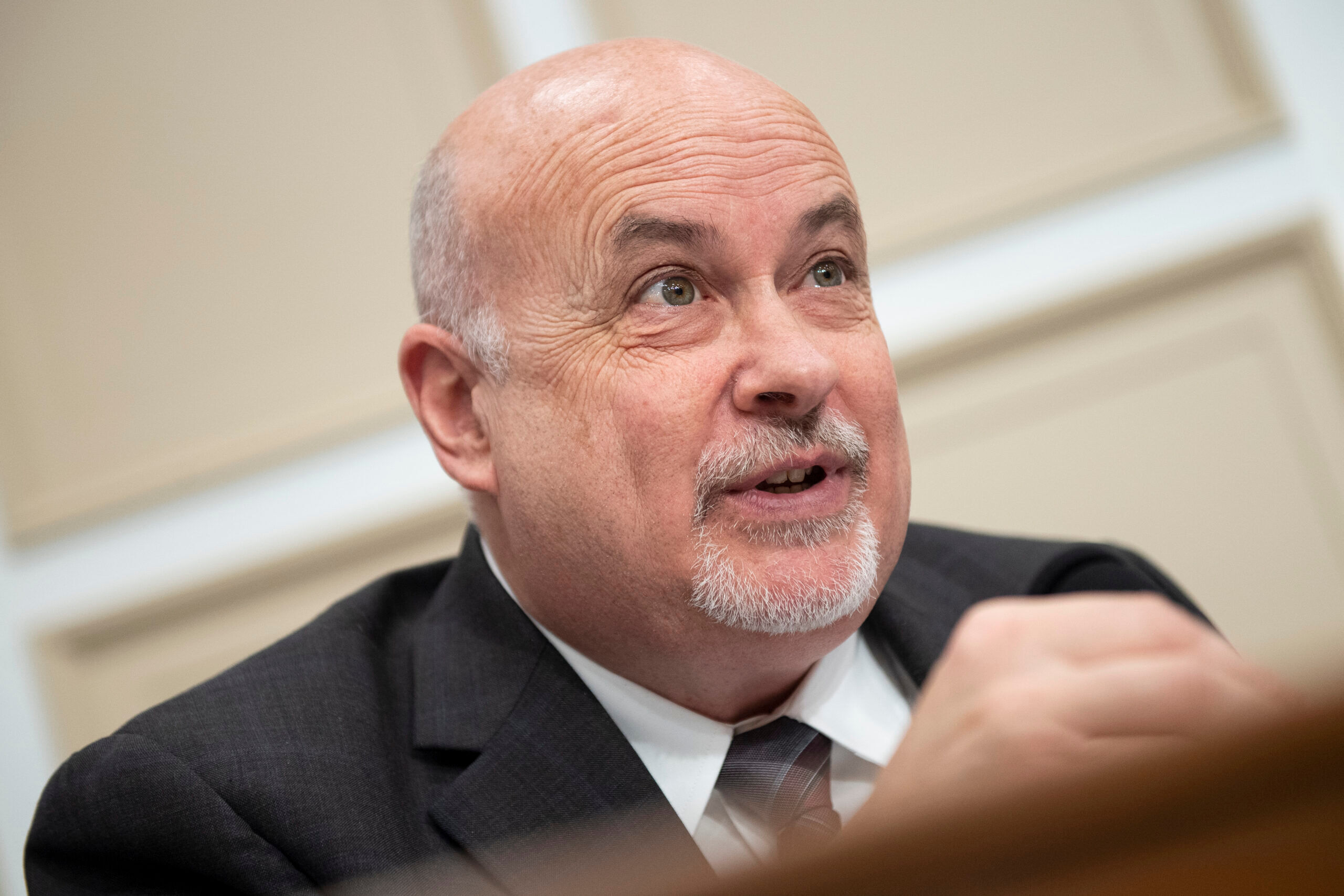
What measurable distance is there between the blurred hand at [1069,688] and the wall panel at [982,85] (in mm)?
1616

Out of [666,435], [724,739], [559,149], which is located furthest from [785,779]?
[559,149]

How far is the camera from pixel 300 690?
1242 mm

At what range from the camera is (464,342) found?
1299 mm

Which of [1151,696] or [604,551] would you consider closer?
[1151,696]

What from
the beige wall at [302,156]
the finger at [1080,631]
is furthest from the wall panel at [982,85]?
the finger at [1080,631]

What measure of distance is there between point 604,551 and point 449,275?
0.44 meters

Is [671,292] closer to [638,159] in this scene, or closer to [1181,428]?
[638,159]

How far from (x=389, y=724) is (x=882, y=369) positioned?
2.54ft

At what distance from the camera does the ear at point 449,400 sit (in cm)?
130

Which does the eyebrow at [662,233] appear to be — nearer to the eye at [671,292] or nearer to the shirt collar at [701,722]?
the eye at [671,292]

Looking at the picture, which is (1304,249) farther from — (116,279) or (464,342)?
(116,279)

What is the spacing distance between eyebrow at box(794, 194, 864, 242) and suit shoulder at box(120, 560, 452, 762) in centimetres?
80

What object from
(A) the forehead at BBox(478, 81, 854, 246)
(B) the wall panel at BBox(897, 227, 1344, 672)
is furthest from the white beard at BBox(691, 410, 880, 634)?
(B) the wall panel at BBox(897, 227, 1344, 672)

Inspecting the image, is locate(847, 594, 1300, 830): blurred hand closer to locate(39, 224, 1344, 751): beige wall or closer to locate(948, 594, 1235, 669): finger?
locate(948, 594, 1235, 669): finger
